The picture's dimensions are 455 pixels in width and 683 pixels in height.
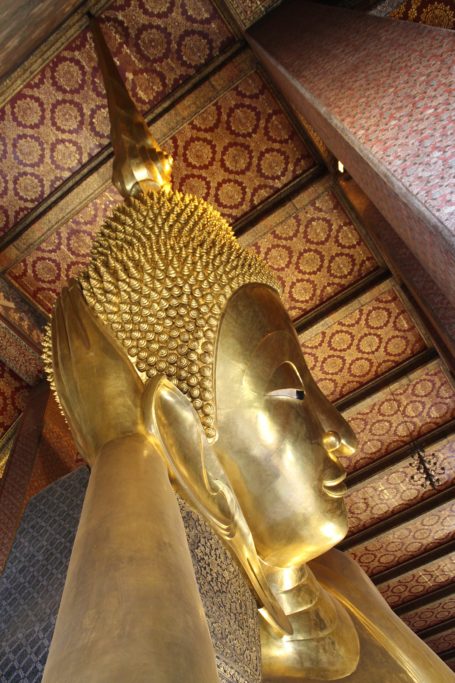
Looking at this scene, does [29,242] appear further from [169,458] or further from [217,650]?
[217,650]

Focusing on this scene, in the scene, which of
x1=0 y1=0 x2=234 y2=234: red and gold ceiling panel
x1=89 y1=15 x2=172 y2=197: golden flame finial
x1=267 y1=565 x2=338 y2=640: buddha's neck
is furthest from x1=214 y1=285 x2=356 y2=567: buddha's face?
x1=0 y1=0 x2=234 y2=234: red and gold ceiling panel

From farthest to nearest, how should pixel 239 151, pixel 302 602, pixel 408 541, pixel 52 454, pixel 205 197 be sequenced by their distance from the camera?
pixel 408 541 < pixel 205 197 < pixel 239 151 < pixel 52 454 < pixel 302 602

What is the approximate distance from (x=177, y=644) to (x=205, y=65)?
2.48m

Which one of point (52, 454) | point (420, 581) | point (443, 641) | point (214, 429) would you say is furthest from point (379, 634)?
point (443, 641)

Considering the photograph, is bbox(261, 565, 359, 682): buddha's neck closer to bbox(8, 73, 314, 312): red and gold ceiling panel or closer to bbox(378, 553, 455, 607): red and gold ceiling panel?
bbox(8, 73, 314, 312): red and gold ceiling panel

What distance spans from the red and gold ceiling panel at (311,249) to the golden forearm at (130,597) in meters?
2.08

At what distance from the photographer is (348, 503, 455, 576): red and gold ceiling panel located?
3.98m

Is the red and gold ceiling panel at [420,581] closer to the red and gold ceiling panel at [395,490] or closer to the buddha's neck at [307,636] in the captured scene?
the red and gold ceiling panel at [395,490]

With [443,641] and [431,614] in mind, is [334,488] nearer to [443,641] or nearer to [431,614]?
[431,614]

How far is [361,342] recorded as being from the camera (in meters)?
3.25

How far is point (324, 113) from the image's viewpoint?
1373 millimetres

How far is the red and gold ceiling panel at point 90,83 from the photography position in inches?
99.0

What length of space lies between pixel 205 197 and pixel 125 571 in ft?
7.68

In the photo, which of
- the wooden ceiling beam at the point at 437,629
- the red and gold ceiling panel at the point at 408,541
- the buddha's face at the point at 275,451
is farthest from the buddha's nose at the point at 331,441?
the wooden ceiling beam at the point at 437,629
